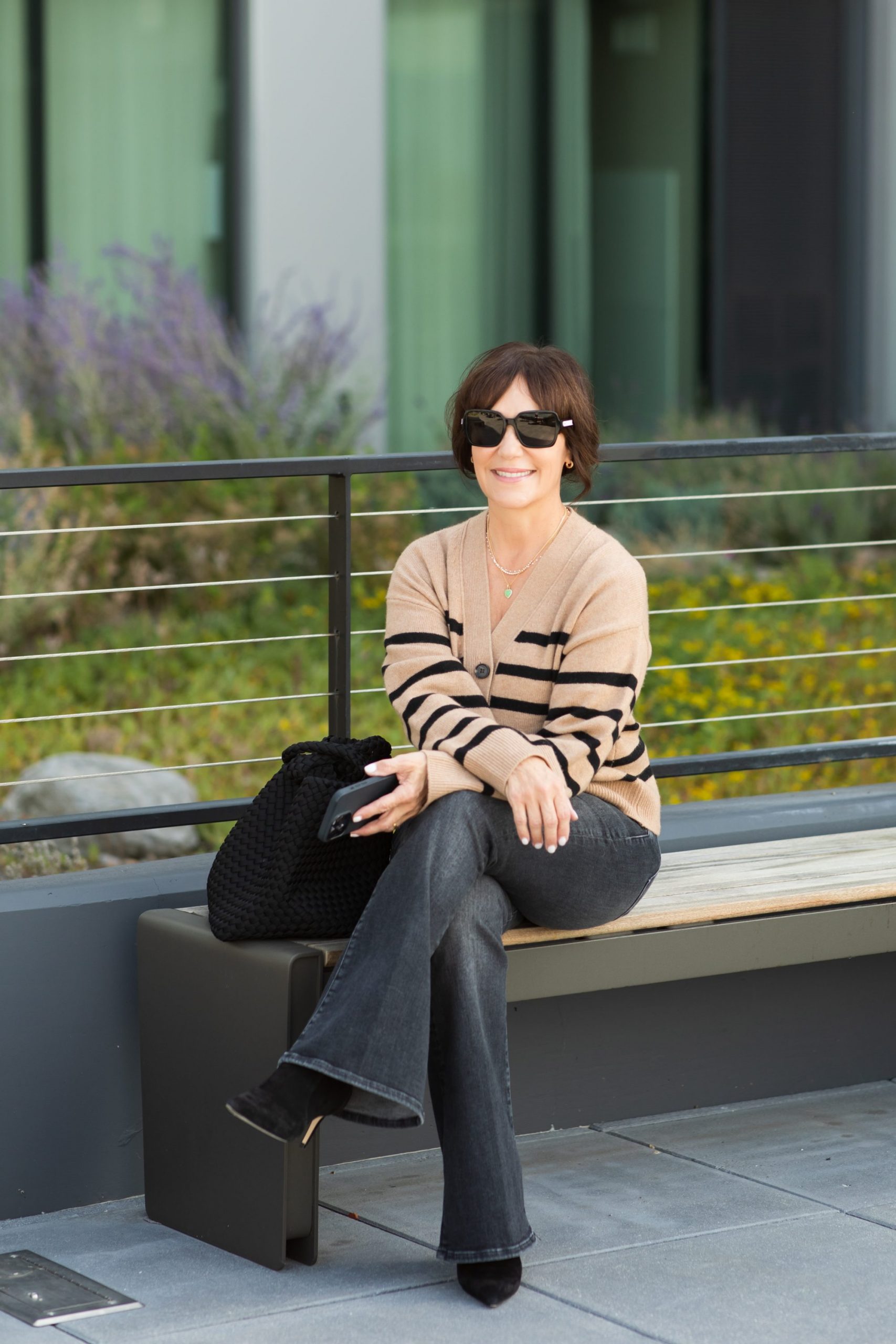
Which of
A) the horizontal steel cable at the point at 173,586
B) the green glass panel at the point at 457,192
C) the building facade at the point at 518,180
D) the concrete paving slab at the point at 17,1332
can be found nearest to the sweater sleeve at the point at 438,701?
the horizontal steel cable at the point at 173,586

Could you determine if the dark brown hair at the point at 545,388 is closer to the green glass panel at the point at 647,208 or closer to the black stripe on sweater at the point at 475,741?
the black stripe on sweater at the point at 475,741

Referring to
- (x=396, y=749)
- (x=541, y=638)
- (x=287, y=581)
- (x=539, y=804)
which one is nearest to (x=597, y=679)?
(x=541, y=638)

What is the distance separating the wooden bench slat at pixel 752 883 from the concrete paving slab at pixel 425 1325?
0.56 meters

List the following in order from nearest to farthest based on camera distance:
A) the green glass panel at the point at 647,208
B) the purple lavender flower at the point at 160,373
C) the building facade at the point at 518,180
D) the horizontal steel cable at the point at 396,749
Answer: the horizontal steel cable at the point at 396,749 < the purple lavender flower at the point at 160,373 < the building facade at the point at 518,180 < the green glass panel at the point at 647,208

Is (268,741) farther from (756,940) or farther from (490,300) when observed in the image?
(490,300)

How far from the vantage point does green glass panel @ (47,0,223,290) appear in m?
10.0

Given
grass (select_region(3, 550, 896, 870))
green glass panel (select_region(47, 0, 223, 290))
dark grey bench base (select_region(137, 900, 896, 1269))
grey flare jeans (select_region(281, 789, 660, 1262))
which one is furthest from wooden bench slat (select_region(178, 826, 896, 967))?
green glass panel (select_region(47, 0, 223, 290))

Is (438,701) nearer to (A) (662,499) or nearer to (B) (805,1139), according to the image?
(A) (662,499)

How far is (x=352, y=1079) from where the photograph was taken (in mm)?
2984

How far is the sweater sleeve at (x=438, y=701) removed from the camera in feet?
10.6

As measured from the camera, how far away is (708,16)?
38.4 feet

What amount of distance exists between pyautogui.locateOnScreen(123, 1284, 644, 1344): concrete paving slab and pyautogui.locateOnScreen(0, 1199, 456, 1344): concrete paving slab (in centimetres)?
4

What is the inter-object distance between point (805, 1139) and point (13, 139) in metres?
7.57

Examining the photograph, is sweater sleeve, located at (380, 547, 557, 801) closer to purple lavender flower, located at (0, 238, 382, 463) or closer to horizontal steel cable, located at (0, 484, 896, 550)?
horizontal steel cable, located at (0, 484, 896, 550)
